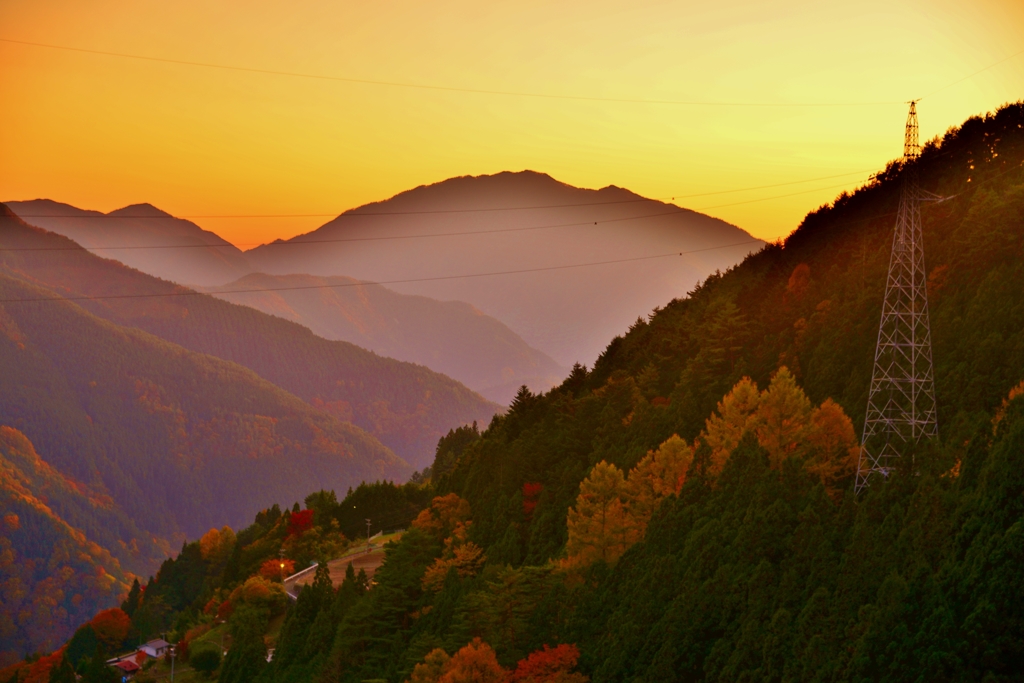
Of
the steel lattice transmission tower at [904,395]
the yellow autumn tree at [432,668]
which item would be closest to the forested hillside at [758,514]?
the yellow autumn tree at [432,668]

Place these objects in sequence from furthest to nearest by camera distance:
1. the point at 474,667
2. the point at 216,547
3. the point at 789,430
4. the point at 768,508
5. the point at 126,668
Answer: the point at 216,547
the point at 126,668
the point at 474,667
the point at 789,430
the point at 768,508

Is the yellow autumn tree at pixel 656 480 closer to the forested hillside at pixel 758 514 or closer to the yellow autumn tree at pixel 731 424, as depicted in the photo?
the forested hillside at pixel 758 514

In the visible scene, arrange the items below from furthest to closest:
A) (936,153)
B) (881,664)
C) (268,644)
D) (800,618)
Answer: (268,644) → (936,153) → (800,618) → (881,664)

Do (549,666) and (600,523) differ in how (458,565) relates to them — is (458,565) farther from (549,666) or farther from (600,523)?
(549,666)

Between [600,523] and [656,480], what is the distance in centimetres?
426

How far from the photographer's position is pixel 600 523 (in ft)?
186

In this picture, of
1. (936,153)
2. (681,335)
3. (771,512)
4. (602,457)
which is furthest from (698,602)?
(936,153)

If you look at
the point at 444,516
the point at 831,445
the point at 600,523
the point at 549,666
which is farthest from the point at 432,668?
the point at 444,516

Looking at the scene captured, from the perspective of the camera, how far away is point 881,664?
115 feet

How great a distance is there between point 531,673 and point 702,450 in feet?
48.7

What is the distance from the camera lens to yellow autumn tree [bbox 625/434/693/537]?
186ft

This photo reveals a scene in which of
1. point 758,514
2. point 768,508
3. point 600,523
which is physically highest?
point 768,508

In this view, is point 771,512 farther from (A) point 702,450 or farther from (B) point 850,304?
(B) point 850,304

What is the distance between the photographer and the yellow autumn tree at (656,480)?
186ft
